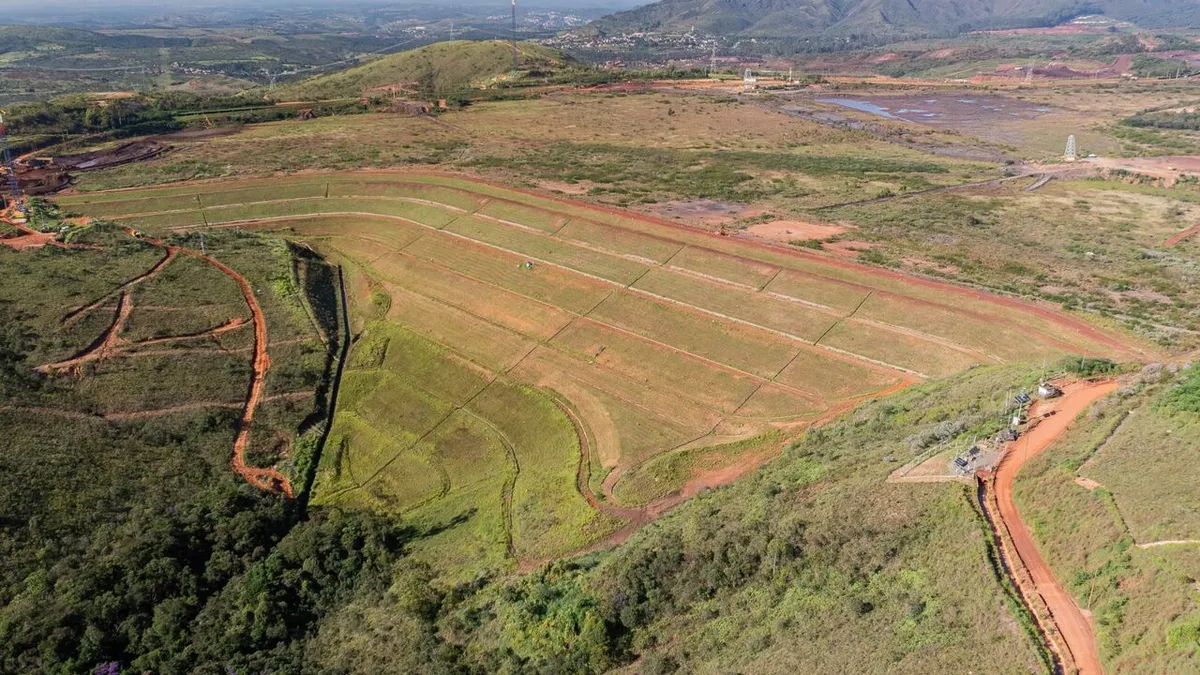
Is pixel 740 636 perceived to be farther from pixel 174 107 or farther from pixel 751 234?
pixel 174 107

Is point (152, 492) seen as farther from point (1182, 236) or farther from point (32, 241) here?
point (1182, 236)

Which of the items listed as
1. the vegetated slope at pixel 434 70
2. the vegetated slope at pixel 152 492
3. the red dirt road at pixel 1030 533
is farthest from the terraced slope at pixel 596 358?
the vegetated slope at pixel 434 70

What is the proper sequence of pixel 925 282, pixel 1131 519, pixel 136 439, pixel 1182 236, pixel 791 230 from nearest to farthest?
pixel 1131 519, pixel 136 439, pixel 925 282, pixel 1182 236, pixel 791 230

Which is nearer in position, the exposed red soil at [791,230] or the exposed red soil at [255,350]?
the exposed red soil at [255,350]

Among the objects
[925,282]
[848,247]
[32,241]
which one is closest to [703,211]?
[848,247]

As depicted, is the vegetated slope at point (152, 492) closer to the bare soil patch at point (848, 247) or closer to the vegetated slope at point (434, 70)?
the bare soil patch at point (848, 247)

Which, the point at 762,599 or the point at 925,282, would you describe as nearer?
the point at 762,599
